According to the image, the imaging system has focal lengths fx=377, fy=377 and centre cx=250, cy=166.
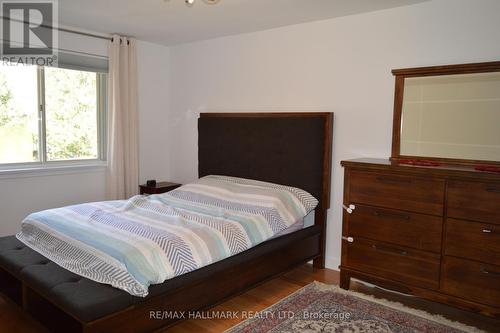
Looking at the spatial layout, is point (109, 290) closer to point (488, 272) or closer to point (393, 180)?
point (393, 180)

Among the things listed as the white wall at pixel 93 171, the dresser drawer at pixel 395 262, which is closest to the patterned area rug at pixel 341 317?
the dresser drawer at pixel 395 262

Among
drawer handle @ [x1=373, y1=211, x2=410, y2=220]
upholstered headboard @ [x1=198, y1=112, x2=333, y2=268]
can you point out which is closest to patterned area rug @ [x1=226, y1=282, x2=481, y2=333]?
drawer handle @ [x1=373, y1=211, x2=410, y2=220]

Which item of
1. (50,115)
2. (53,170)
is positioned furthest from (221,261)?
(50,115)

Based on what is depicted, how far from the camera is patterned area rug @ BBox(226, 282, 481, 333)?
241cm

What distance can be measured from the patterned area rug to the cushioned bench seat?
0.83 m

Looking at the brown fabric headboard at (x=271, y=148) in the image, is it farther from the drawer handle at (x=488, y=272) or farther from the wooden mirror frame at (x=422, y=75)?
the drawer handle at (x=488, y=272)

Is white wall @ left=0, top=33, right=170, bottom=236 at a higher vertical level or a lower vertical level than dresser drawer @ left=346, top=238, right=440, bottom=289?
higher

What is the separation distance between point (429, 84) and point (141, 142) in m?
3.16

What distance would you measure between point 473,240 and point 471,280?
254 mm

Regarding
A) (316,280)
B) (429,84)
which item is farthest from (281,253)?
(429,84)

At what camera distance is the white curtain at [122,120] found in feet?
13.4

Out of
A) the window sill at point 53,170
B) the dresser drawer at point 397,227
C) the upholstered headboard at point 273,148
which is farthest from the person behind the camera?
the window sill at point 53,170

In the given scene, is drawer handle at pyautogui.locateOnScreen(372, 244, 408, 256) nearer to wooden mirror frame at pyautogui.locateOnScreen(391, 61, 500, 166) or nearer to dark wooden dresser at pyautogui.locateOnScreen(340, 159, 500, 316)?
dark wooden dresser at pyautogui.locateOnScreen(340, 159, 500, 316)

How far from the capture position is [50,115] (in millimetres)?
3852
